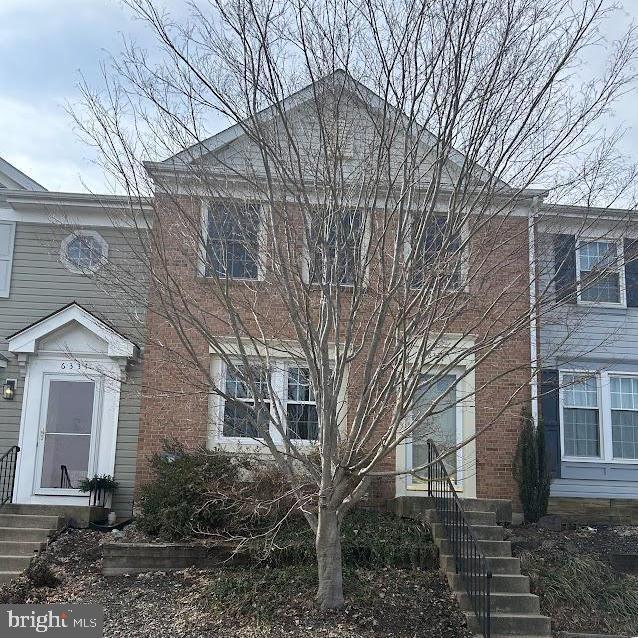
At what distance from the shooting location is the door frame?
503 inches

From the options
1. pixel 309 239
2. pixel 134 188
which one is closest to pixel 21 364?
pixel 134 188

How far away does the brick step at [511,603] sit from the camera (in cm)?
893

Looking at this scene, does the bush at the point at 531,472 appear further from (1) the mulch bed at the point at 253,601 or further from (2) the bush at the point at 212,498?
(2) the bush at the point at 212,498

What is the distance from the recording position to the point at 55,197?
13.7 meters

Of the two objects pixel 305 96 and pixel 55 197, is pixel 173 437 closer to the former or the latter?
pixel 55 197

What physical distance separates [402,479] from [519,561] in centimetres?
325

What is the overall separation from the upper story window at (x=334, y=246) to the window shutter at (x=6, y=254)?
23.6ft

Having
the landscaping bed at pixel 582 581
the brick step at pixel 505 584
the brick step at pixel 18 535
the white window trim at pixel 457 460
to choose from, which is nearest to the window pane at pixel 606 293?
the white window trim at pixel 457 460

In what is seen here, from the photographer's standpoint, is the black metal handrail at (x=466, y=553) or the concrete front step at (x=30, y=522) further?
the concrete front step at (x=30, y=522)

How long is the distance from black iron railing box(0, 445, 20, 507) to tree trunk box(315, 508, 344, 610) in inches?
253

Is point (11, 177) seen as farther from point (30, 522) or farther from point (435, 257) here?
→ point (435, 257)

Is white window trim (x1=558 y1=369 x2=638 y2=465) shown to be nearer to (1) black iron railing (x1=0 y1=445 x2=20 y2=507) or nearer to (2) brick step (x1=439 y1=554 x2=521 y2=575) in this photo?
(2) brick step (x1=439 y1=554 x2=521 y2=575)

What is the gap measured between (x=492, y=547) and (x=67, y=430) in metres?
7.25

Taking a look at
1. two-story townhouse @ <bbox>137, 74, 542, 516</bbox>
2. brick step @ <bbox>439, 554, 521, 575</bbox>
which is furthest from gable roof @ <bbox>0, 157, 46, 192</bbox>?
brick step @ <bbox>439, 554, 521, 575</bbox>
